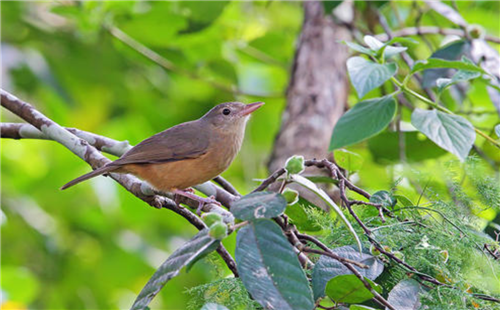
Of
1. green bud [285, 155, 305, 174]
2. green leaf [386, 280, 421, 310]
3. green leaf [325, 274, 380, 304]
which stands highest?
green bud [285, 155, 305, 174]

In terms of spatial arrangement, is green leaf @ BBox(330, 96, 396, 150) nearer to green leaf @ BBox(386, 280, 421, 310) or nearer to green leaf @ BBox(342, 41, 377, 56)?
green leaf @ BBox(342, 41, 377, 56)

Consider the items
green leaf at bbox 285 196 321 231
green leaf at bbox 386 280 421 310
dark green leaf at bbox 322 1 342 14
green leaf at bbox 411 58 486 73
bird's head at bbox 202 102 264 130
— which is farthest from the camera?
dark green leaf at bbox 322 1 342 14

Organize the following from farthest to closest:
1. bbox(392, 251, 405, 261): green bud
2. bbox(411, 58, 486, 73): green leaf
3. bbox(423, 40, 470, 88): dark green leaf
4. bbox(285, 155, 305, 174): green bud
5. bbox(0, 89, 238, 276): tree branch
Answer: bbox(423, 40, 470, 88): dark green leaf → bbox(0, 89, 238, 276): tree branch → bbox(411, 58, 486, 73): green leaf → bbox(392, 251, 405, 261): green bud → bbox(285, 155, 305, 174): green bud

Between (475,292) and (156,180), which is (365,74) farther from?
(156,180)

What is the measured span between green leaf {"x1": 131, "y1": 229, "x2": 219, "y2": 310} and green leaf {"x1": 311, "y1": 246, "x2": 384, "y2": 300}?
393mm

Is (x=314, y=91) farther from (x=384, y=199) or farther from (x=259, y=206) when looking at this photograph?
(x=259, y=206)

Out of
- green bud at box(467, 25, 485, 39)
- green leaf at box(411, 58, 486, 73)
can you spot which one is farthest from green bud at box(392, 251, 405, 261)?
green bud at box(467, 25, 485, 39)

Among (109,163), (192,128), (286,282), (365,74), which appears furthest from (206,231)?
(192,128)

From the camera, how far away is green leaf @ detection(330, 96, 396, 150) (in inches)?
101

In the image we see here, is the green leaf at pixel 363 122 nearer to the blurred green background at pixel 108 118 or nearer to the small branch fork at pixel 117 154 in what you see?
the small branch fork at pixel 117 154

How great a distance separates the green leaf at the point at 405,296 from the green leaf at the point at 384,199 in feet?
1.25

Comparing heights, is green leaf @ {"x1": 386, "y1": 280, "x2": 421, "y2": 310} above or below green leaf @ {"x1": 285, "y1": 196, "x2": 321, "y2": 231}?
above

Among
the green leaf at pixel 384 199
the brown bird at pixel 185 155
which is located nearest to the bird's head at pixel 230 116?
the brown bird at pixel 185 155

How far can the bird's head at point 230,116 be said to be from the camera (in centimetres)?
417
